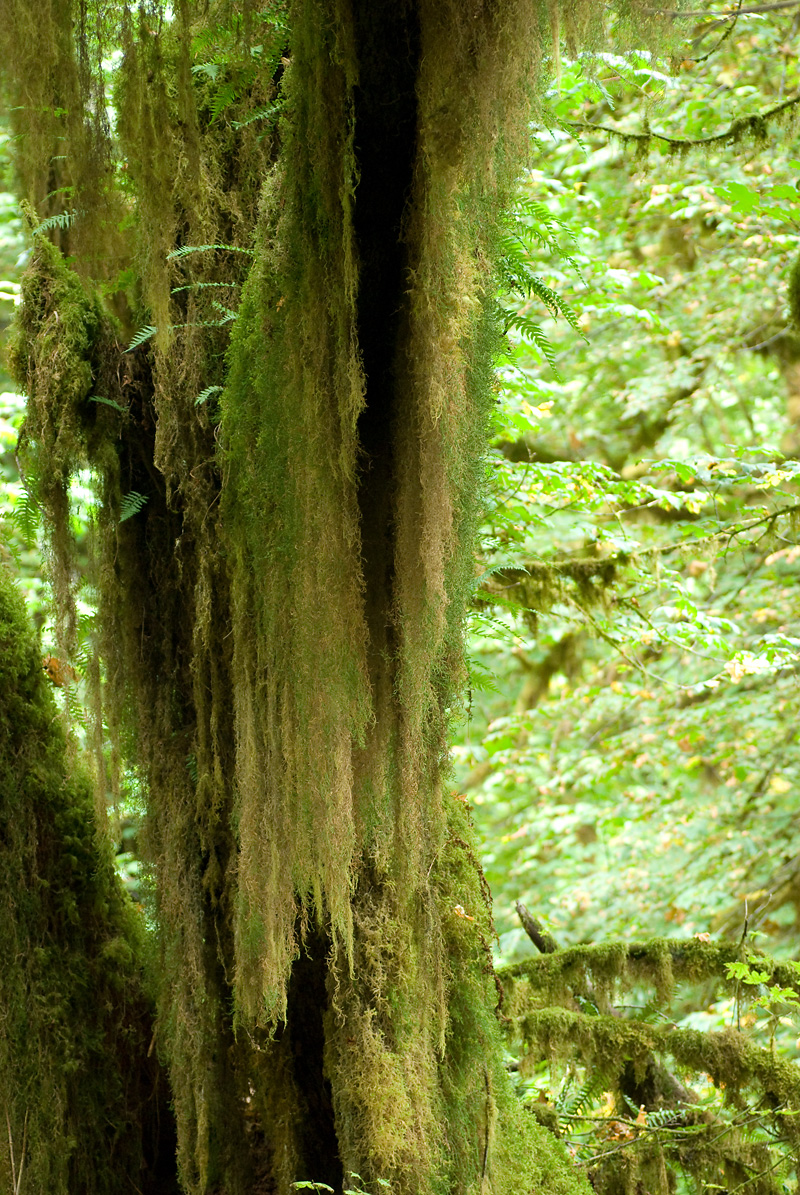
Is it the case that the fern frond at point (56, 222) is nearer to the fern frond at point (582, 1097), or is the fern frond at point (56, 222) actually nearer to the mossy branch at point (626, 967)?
the mossy branch at point (626, 967)

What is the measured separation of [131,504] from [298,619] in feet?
3.61

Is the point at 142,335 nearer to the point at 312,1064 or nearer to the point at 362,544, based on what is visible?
the point at 362,544

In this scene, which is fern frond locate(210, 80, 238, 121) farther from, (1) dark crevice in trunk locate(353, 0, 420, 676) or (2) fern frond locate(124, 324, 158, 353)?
(1) dark crevice in trunk locate(353, 0, 420, 676)

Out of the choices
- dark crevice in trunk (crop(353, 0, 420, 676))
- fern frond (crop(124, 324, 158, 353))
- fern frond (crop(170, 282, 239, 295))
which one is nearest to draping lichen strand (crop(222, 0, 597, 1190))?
dark crevice in trunk (crop(353, 0, 420, 676))

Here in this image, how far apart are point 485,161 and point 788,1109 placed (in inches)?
143

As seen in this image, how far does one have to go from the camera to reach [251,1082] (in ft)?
11.2

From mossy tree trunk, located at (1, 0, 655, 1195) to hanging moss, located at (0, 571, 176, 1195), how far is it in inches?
12.6

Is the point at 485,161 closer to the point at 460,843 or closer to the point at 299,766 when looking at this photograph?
the point at 299,766

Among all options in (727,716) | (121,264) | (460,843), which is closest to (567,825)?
(727,716)

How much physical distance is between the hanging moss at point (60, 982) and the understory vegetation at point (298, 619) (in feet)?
0.04

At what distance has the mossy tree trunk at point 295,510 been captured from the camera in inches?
91.4

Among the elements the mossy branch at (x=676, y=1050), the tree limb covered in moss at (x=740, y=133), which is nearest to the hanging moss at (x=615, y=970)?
the mossy branch at (x=676, y=1050)

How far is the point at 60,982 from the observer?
3479mm

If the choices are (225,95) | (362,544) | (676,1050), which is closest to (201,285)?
(225,95)
